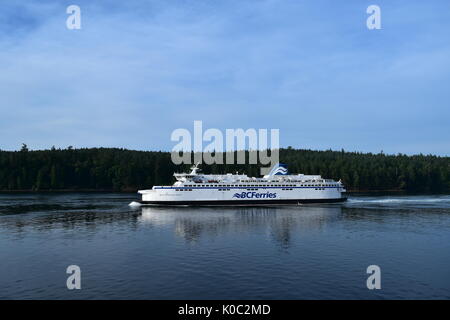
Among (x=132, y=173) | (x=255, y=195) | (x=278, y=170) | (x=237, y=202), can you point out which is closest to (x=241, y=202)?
(x=237, y=202)

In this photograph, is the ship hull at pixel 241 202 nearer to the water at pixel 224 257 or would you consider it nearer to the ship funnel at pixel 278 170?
the ship funnel at pixel 278 170

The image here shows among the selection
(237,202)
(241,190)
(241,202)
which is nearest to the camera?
(237,202)

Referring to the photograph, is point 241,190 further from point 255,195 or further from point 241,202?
point 255,195

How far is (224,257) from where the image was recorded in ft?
117

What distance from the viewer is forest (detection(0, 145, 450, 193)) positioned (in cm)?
16000

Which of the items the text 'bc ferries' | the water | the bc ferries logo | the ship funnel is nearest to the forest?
the text 'bc ferries'

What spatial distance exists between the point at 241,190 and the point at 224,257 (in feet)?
168

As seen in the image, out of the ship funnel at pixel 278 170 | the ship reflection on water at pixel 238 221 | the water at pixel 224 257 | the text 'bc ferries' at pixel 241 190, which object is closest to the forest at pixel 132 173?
the text 'bc ferries' at pixel 241 190

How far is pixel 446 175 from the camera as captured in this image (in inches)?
6895

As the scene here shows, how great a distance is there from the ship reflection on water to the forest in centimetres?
8643

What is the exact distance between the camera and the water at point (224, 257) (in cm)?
2641
